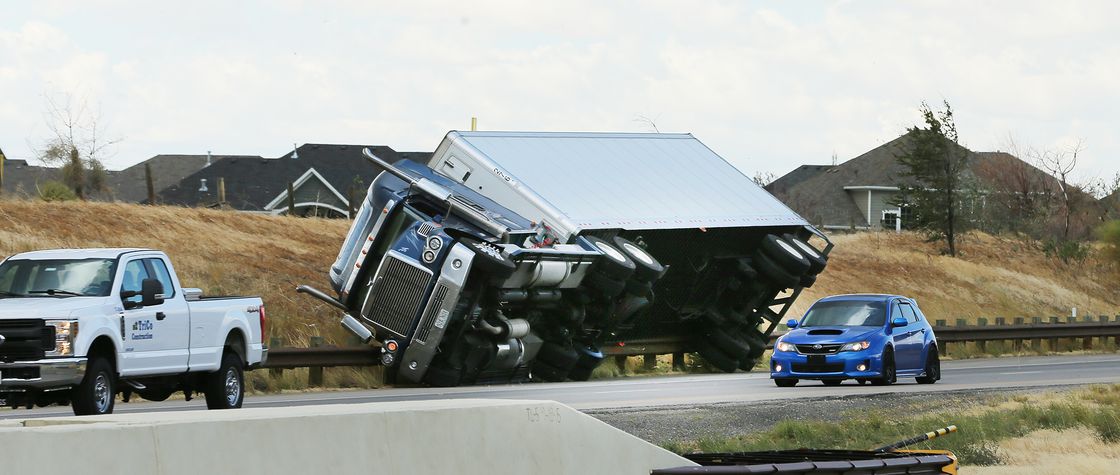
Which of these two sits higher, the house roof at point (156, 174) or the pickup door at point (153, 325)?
the house roof at point (156, 174)

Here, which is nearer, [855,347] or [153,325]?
[153,325]

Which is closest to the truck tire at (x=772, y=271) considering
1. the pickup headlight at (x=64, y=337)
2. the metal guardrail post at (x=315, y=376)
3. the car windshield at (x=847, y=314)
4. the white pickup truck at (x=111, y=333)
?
the car windshield at (x=847, y=314)

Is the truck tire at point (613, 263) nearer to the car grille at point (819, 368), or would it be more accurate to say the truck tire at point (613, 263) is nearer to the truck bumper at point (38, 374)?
the car grille at point (819, 368)

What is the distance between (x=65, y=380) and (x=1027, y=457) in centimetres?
836

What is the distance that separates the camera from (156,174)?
7531 cm

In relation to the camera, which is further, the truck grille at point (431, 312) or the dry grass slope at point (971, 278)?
the dry grass slope at point (971, 278)

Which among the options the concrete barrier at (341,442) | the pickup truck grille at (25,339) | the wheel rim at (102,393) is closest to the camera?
the concrete barrier at (341,442)

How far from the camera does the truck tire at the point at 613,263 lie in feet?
78.4

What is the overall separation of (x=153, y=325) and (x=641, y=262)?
10.1 m

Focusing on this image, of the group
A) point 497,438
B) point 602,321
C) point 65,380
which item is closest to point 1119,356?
point 602,321

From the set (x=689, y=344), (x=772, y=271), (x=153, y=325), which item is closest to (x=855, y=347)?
(x=772, y=271)

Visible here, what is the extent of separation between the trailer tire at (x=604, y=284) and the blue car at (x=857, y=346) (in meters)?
2.51

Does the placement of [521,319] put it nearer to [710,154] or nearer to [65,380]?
[710,154]

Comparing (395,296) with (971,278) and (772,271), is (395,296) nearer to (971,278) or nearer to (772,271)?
(772,271)
